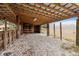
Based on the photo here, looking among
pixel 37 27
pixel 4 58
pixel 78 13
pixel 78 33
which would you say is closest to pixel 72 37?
pixel 78 33

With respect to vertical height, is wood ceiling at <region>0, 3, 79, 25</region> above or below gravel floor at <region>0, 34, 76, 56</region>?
above

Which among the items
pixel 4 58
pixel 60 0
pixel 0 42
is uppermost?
pixel 60 0

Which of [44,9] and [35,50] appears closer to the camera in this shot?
[35,50]

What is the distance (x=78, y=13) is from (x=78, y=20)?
443 millimetres

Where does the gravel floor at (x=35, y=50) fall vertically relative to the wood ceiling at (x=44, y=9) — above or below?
below

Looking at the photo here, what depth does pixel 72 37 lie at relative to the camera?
506 cm

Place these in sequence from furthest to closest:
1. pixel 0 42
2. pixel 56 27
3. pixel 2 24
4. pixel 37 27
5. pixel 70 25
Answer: pixel 37 27
pixel 56 27
pixel 2 24
pixel 70 25
pixel 0 42

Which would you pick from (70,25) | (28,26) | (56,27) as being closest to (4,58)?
(70,25)

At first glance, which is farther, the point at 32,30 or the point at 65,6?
the point at 32,30

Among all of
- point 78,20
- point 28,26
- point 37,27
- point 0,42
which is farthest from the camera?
point 37,27

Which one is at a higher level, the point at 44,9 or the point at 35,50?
the point at 44,9

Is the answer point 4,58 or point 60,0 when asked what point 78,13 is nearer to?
point 60,0

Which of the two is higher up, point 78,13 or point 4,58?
point 78,13

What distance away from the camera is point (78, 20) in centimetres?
370
